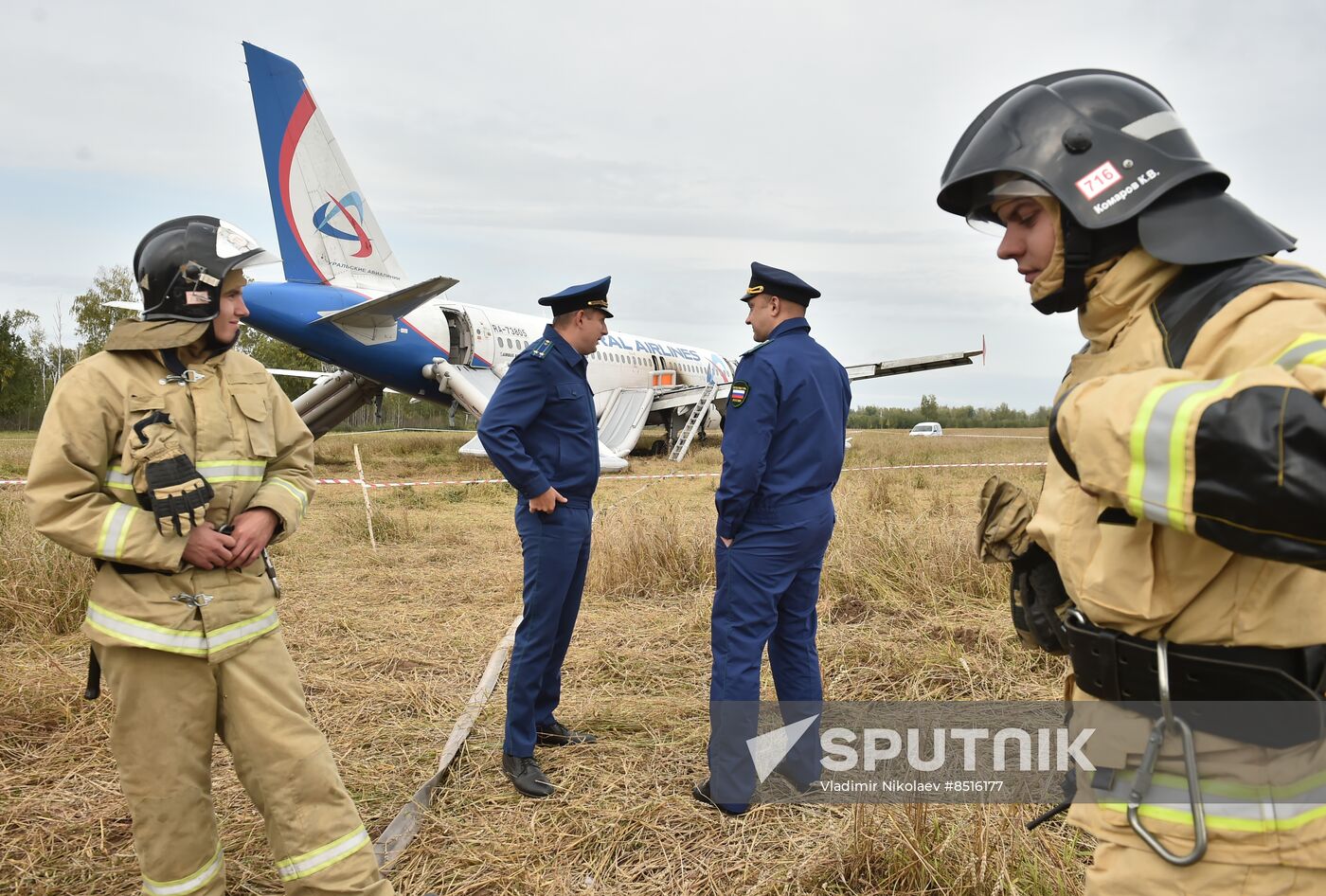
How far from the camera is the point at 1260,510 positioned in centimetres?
110

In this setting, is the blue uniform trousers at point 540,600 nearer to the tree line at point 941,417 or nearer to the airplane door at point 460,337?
the airplane door at point 460,337

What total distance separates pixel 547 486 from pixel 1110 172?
8.62ft

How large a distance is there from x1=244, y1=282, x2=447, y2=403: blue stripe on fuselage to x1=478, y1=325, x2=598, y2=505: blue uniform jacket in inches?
427

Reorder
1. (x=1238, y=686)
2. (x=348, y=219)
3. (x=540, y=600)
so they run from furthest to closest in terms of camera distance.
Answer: (x=348, y=219)
(x=540, y=600)
(x=1238, y=686)

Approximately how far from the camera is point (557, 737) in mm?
3963

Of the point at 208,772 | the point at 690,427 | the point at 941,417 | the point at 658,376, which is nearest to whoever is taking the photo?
the point at 208,772

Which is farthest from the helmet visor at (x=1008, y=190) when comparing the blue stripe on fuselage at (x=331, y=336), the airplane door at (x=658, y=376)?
the airplane door at (x=658, y=376)

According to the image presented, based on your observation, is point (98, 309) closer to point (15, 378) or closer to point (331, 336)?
point (15, 378)

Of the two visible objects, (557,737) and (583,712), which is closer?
(557,737)

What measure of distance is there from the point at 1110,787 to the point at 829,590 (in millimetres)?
4682

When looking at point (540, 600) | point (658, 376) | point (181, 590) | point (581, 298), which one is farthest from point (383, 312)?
point (181, 590)

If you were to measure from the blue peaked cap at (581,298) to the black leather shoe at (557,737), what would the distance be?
1.91m

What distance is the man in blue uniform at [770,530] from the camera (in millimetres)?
3402

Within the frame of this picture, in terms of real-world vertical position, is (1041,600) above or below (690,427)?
above
